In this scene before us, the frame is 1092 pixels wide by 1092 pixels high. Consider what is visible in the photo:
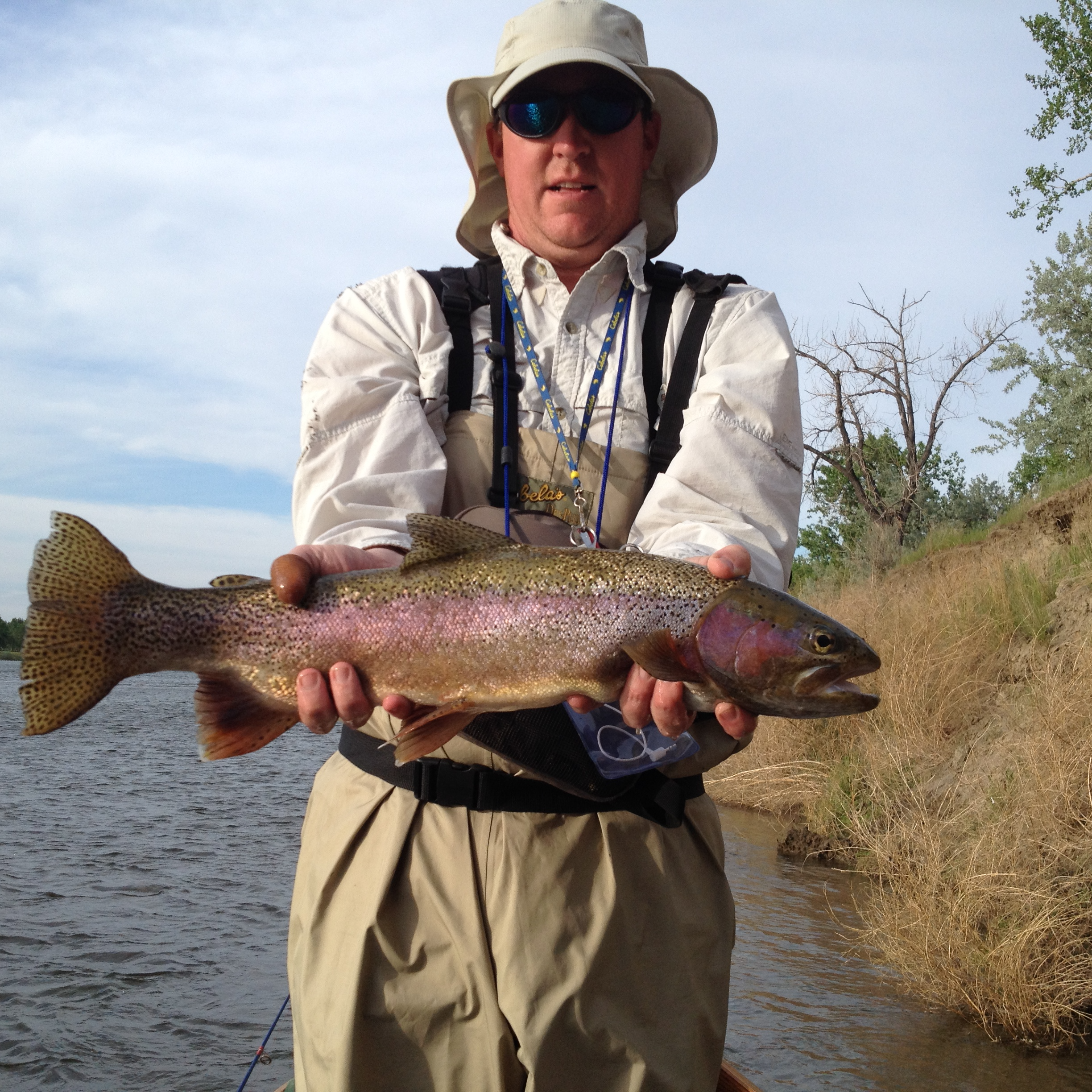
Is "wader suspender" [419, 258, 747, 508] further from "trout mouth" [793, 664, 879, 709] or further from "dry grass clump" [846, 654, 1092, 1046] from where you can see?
"dry grass clump" [846, 654, 1092, 1046]

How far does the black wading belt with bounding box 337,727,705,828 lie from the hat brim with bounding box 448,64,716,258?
6.83 ft

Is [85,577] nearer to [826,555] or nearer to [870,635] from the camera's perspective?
[870,635]

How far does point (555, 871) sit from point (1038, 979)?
13.7 feet

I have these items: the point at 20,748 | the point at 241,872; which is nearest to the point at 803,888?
the point at 241,872

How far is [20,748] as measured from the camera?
20.6 metres

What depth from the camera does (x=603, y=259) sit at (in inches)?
134

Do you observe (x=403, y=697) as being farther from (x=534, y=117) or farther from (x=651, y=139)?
(x=651, y=139)

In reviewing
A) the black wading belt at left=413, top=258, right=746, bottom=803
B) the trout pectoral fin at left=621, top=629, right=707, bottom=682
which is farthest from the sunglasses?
the trout pectoral fin at left=621, top=629, right=707, bottom=682

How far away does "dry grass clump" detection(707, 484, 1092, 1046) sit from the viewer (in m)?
A: 5.62

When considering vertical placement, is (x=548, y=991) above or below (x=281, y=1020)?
above

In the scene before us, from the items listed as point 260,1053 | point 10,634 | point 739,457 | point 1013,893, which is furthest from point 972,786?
point 10,634

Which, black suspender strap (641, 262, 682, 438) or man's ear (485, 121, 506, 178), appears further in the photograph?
man's ear (485, 121, 506, 178)

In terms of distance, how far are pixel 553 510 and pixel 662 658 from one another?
0.92m

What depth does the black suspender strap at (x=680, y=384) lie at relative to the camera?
328cm
